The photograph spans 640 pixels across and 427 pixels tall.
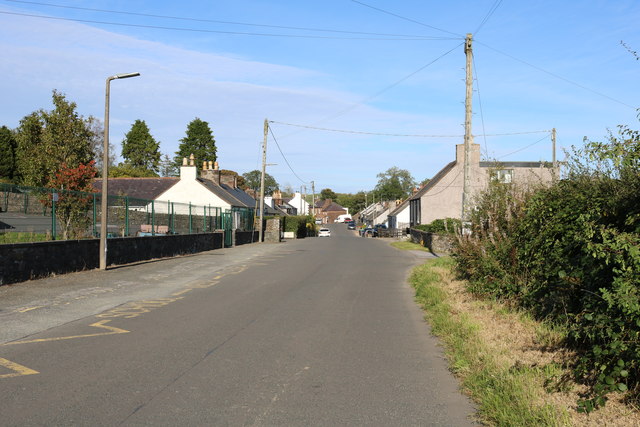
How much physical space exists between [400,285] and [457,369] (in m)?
9.50

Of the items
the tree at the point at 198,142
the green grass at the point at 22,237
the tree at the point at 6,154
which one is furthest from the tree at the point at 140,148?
the green grass at the point at 22,237

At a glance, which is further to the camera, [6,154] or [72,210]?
[6,154]

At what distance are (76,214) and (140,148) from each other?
86.8m

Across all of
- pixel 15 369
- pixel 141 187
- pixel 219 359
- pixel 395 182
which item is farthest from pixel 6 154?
pixel 395 182

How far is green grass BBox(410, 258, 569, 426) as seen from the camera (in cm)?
463

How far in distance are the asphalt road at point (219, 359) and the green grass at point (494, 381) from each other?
0.69 feet

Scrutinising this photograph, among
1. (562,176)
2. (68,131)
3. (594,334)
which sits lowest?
(594,334)

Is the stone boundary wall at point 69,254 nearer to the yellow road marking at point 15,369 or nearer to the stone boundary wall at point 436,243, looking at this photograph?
the yellow road marking at point 15,369

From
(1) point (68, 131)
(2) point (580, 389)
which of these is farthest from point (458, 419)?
(1) point (68, 131)

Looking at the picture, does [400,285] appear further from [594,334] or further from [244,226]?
[244,226]

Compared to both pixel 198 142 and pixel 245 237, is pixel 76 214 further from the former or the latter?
pixel 198 142

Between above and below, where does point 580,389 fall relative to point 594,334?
below

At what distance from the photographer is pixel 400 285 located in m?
16.0

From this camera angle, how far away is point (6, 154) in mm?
60000
